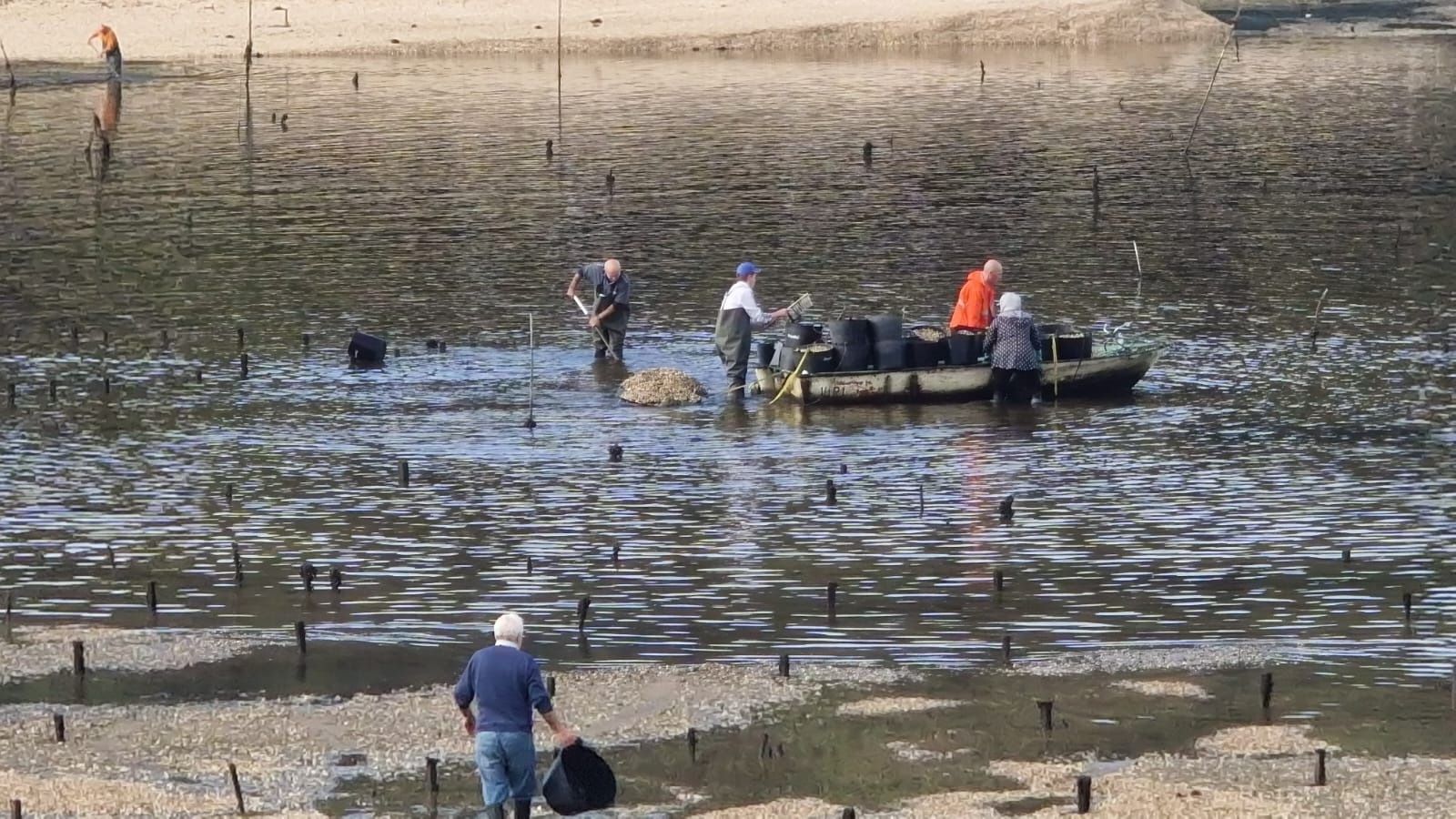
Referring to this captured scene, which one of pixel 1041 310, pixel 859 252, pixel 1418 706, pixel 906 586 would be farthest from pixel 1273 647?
pixel 859 252

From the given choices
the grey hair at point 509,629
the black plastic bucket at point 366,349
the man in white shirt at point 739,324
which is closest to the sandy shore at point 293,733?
the grey hair at point 509,629

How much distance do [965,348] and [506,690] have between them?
1697 centimetres

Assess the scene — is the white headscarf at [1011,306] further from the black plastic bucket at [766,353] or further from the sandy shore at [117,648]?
the sandy shore at [117,648]

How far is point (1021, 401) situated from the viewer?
30.5 metres

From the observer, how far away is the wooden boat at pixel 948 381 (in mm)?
30453

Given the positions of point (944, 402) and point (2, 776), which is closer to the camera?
point (2, 776)

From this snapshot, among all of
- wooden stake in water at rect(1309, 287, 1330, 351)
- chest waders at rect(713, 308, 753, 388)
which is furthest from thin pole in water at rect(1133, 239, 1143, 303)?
chest waders at rect(713, 308, 753, 388)

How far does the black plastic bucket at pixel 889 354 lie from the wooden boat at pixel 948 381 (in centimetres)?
21

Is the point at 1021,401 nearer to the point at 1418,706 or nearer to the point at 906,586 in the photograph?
the point at 906,586

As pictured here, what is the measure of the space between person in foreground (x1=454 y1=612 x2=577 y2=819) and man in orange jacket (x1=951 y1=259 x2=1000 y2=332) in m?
17.2

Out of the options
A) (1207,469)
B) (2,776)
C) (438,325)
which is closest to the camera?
(2,776)

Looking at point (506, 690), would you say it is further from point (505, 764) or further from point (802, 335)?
point (802, 335)

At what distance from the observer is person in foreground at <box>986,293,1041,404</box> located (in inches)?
1174

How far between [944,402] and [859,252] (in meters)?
13.1
